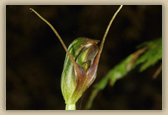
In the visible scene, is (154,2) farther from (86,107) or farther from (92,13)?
(86,107)

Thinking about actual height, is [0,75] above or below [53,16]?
below

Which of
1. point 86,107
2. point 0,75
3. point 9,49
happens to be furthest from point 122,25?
point 0,75

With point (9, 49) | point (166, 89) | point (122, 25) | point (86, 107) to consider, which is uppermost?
point (122, 25)

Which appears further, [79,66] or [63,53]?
[63,53]

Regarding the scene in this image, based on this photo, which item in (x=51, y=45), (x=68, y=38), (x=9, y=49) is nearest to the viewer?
(x=9, y=49)

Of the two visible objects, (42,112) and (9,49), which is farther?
(9,49)

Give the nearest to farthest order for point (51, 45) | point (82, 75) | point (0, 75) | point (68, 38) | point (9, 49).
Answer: point (82, 75) < point (0, 75) < point (9, 49) < point (68, 38) < point (51, 45)

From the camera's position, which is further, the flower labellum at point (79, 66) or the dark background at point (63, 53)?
the dark background at point (63, 53)

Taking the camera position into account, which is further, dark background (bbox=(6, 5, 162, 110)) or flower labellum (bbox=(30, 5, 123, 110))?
dark background (bbox=(6, 5, 162, 110))
